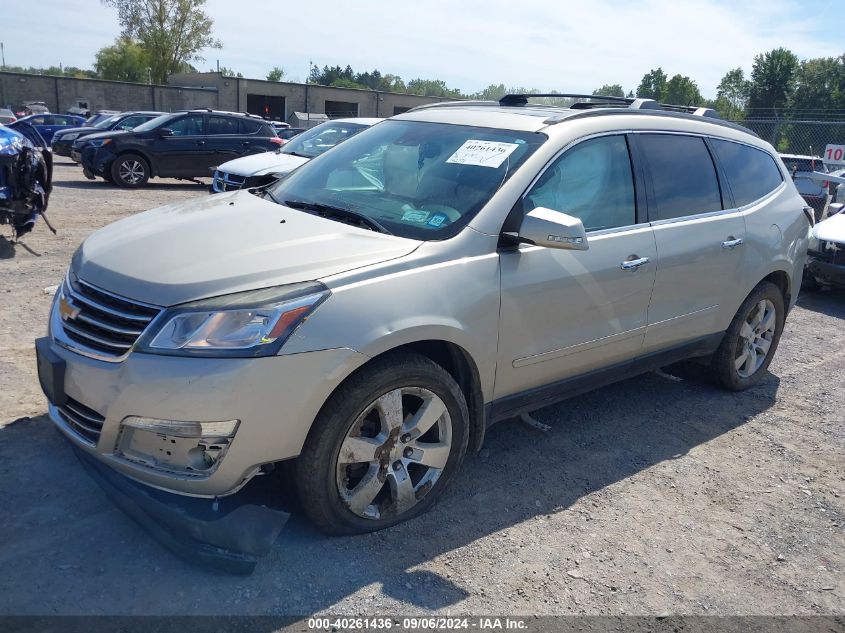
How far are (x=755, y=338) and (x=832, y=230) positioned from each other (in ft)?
14.3

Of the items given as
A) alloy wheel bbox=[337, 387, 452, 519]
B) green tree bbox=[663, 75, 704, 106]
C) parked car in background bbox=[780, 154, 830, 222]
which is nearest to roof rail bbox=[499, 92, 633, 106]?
alloy wheel bbox=[337, 387, 452, 519]

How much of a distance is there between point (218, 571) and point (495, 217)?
6.35ft

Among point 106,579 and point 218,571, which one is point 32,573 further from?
point 218,571

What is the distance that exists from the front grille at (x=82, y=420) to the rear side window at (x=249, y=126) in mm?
13901

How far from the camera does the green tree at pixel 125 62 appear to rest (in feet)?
211

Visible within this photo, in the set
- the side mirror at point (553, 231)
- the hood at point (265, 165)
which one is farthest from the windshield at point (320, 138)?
the side mirror at point (553, 231)

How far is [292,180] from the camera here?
417cm

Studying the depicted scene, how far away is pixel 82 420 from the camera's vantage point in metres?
2.82

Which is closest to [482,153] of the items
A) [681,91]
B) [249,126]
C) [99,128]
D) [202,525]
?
[202,525]

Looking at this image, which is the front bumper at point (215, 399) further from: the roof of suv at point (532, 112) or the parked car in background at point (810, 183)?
the parked car in background at point (810, 183)

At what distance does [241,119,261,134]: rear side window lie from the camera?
15852 mm

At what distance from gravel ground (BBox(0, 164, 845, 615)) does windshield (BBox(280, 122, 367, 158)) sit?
6.36 m

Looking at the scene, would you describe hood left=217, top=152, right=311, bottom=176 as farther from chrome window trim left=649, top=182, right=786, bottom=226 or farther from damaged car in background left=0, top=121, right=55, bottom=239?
chrome window trim left=649, top=182, right=786, bottom=226

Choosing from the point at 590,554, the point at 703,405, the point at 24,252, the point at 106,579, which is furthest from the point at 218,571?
the point at 24,252
